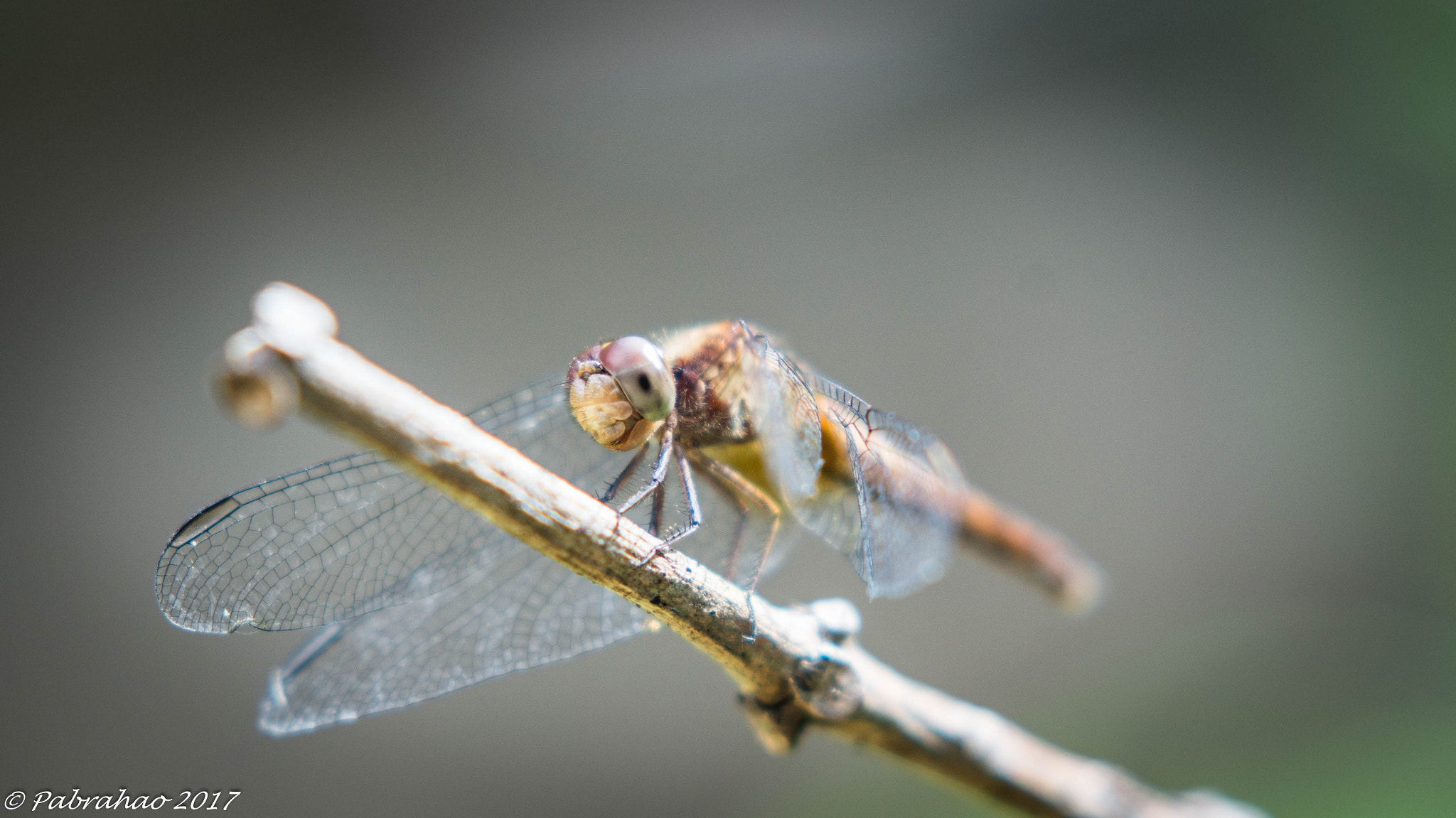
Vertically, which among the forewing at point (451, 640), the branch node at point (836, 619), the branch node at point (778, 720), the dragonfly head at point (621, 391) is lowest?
the forewing at point (451, 640)

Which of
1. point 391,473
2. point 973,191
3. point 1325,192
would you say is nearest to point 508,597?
point 391,473

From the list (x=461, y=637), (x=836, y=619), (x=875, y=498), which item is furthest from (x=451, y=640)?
(x=875, y=498)

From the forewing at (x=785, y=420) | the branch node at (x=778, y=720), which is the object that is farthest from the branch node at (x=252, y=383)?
the branch node at (x=778, y=720)

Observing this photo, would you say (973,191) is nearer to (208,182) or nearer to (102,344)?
(208,182)

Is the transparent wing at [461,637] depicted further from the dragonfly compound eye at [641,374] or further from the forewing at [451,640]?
the dragonfly compound eye at [641,374]

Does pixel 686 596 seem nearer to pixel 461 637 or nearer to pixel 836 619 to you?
pixel 836 619
